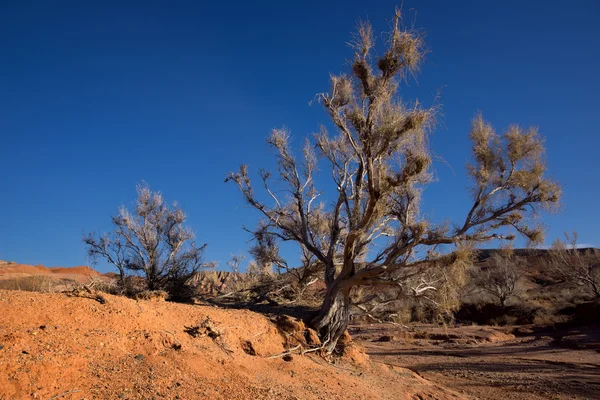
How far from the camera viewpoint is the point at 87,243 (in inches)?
674

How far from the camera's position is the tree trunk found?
11.2 meters

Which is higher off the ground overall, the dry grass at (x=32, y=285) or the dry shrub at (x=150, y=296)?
the dry grass at (x=32, y=285)

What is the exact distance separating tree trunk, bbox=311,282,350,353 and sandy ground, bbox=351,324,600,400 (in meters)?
3.86

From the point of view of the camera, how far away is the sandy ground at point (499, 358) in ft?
39.0

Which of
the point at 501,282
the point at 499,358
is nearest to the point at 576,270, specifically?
the point at 501,282

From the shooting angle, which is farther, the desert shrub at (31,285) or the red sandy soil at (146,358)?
the desert shrub at (31,285)

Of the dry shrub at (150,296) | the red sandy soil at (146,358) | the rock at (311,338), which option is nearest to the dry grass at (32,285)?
the dry shrub at (150,296)

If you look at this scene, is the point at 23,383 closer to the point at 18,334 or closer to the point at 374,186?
the point at 18,334

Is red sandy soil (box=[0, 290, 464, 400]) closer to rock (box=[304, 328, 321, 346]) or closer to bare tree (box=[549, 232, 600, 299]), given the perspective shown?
rock (box=[304, 328, 321, 346])

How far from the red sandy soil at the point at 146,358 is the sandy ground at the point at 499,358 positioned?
3.74 metres

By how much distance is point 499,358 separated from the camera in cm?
1766

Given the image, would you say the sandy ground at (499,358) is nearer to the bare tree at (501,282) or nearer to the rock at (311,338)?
the rock at (311,338)

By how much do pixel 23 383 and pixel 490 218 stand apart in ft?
35.1

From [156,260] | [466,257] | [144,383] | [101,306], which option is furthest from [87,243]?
[466,257]
